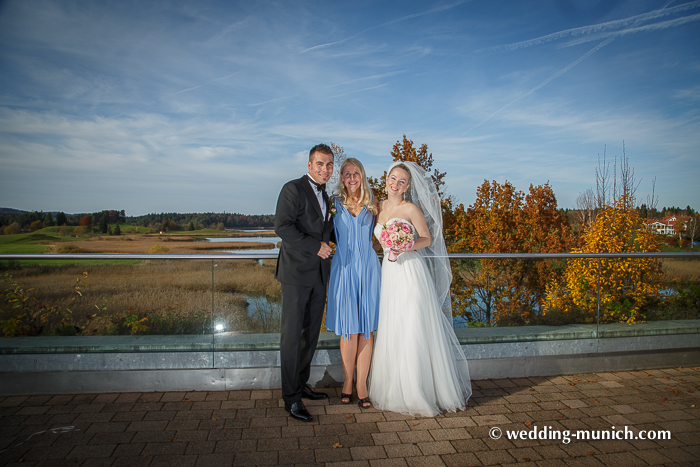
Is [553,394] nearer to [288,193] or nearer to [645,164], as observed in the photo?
[288,193]

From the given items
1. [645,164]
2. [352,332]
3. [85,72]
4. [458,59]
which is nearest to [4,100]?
[85,72]

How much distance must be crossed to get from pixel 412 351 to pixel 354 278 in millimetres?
760

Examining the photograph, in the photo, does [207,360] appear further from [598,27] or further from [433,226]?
[598,27]

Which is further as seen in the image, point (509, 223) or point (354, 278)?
point (509, 223)

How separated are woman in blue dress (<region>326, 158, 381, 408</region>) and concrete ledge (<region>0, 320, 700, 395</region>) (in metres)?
0.41

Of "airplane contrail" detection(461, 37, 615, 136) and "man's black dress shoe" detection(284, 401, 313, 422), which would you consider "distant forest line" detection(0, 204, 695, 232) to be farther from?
"man's black dress shoe" detection(284, 401, 313, 422)

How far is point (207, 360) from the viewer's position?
3.60m

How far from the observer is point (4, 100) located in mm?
24922

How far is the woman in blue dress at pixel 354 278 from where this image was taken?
10.9 ft

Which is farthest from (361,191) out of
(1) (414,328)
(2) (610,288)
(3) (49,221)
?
(3) (49,221)

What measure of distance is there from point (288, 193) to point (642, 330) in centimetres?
408

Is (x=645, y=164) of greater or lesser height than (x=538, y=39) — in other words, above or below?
below

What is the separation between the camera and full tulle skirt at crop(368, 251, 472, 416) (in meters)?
3.19

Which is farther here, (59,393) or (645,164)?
(645,164)
